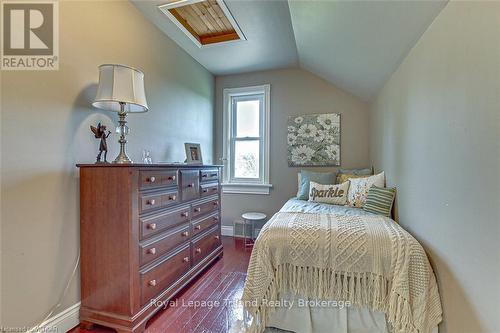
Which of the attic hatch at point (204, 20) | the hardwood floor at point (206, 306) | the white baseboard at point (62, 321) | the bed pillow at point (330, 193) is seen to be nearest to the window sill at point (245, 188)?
the bed pillow at point (330, 193)

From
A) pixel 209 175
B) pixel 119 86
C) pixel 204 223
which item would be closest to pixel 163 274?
pixel 204 223

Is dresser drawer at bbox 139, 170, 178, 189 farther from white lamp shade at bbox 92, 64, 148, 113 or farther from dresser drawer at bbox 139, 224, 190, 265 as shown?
white lamp shade at bbox 92, 64, 148, 113

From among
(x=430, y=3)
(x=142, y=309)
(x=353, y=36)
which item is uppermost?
(x=353, y=36)

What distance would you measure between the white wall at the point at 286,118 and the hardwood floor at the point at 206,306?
112 centimetres

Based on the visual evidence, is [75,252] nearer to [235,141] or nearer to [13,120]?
[13,120]

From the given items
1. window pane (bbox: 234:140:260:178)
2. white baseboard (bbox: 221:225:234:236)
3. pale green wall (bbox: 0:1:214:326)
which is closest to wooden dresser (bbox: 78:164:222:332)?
pale green wall (bbox: 0:1:214:326)

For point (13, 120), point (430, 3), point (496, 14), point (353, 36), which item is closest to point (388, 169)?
point (353, 36)

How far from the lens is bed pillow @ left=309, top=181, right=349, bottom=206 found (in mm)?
2479

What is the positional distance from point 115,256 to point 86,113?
3.50 ft

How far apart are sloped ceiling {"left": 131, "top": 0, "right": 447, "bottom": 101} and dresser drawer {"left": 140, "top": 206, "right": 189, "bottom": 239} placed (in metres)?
1.89

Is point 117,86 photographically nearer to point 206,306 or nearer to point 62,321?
point 62,321

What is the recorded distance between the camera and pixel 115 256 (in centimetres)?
149
